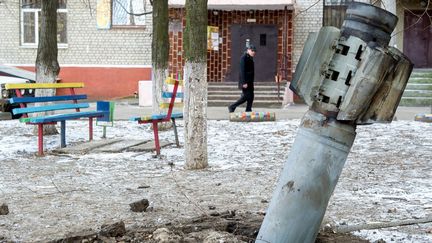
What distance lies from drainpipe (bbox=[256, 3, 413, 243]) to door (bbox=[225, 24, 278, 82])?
19.3 m

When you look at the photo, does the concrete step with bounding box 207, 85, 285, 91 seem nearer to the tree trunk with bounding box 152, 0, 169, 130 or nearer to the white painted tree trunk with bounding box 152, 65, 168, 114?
the tree trunk with bounding box 152, 0, 169, 130

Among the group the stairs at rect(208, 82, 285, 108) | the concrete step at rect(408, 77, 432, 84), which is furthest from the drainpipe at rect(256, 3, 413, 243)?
the concrete step at rect(408, 77, 432, 84)

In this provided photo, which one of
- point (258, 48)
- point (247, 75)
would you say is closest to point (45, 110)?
point (247, 75)

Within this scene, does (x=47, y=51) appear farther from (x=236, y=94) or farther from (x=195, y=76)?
(x=236, y=94)

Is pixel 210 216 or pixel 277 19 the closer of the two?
pixel 210 216

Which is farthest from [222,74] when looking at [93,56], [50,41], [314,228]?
[314,228]

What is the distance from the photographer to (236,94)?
70.3ft

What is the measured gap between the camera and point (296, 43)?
23.1 metres

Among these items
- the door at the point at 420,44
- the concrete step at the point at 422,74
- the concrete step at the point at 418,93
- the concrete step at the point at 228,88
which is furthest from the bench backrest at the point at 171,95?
the door at the point at 420,44

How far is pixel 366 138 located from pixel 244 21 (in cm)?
1293

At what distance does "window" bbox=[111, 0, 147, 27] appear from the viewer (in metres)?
23.5

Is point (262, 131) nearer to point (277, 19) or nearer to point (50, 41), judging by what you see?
point (50, 41)

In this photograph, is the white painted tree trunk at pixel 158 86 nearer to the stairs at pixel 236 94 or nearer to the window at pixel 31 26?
the stairs at pixel 236 94

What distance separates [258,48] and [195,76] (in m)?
16.1
